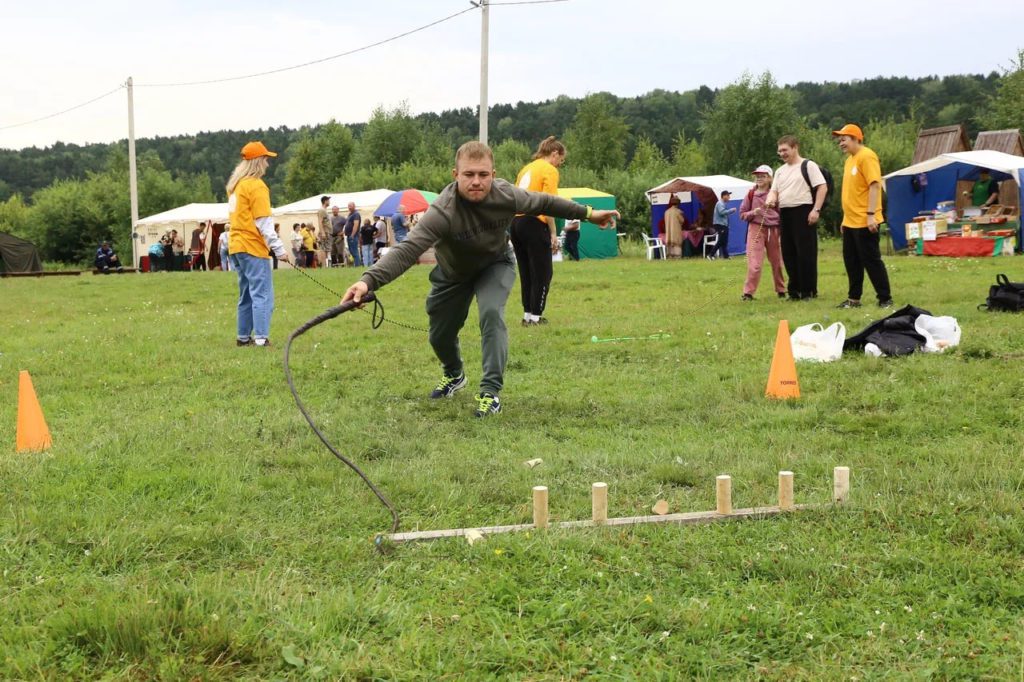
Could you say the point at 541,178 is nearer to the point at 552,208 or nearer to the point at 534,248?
the point at 534,248

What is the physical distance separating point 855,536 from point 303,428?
3348 mm

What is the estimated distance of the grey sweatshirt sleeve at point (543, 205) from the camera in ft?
20.2

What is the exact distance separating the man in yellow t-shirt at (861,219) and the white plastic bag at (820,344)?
3141 mm

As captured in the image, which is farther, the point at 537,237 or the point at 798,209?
the point at 798,209

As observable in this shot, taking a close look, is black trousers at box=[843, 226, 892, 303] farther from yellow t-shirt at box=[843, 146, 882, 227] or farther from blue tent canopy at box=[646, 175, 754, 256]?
blue tent canopy at box=[646, 175, 754, 256]

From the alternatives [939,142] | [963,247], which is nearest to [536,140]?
[939,142]

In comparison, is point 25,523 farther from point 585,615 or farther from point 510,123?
point 510,123

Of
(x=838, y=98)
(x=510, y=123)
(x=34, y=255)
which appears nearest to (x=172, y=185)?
(x=34, y=255)

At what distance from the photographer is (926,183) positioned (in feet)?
84.3

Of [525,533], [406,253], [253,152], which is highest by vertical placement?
[253,152]

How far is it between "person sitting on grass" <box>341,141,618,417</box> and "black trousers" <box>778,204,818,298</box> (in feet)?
19.5

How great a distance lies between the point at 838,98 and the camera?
91938 mm

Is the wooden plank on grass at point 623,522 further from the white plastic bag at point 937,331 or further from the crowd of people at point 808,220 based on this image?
the crowd of people at point 808,220

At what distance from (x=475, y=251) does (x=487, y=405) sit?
1.04 meters
